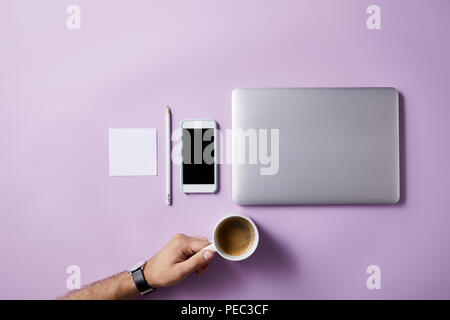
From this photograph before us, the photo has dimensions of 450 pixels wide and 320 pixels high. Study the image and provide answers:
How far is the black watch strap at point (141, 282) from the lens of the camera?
86 centimetres

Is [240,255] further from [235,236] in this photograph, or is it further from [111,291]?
[111,291]

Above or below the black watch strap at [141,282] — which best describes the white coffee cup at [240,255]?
above

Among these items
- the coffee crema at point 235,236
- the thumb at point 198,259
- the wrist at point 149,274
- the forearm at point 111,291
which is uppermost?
the coffee crema at point 235,236

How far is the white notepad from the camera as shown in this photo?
91 cm

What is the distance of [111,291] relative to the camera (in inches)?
34.2

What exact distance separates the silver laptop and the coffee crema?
7 cm

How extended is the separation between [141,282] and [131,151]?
354mm

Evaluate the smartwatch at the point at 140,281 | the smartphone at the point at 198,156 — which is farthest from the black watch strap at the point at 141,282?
the smartphone at the point at 198,156

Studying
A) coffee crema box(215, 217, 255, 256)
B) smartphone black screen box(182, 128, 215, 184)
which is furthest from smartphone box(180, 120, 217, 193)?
coffee crema box(215, 217, 255, 256)

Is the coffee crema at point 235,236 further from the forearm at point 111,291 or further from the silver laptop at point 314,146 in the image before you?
the forearm at point 111,291

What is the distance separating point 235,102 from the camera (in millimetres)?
897

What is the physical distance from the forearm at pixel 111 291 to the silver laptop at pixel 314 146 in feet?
1.20

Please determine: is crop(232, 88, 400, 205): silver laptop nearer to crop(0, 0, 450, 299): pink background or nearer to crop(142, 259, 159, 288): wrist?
crop(0, 0, 450, 299): pink background
